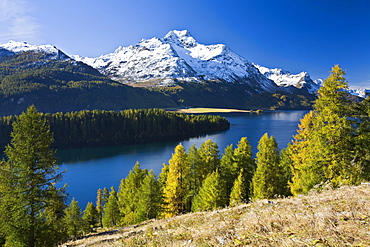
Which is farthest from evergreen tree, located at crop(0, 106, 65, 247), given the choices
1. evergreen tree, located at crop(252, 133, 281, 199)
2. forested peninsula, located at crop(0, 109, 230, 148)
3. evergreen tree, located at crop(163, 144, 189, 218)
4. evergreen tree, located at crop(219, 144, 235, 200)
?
forested peninsula, located at crop(0, 109, 230, 148)

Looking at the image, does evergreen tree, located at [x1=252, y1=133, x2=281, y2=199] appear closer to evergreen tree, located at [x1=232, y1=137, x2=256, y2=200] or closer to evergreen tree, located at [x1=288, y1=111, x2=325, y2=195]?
evergreen tree, located at [x1=288, y1=111, x2=325, y2=195]

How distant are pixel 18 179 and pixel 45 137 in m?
3.61

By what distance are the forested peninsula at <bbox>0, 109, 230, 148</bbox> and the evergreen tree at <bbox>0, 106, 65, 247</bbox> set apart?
107 meters

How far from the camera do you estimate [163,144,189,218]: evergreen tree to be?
3244 centimetres

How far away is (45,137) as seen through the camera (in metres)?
20.2

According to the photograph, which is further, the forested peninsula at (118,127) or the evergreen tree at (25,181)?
the forested peninsula at (118,127)

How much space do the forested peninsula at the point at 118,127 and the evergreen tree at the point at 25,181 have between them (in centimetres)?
10677

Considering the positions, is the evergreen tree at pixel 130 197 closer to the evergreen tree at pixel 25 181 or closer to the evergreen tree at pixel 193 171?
the evergreen tree at pixel 193 171

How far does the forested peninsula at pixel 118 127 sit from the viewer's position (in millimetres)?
127875

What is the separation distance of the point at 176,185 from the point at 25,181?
1761 cm

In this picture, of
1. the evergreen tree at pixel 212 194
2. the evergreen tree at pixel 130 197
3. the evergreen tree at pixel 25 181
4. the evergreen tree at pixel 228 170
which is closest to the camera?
the evergreen tree at pixel 25 181

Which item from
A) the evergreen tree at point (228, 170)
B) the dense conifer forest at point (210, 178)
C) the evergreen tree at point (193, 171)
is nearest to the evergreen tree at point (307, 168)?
the dense conifer forest at point (210, 178)

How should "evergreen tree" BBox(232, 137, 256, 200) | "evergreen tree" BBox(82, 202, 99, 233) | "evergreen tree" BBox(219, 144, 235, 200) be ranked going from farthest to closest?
"evergreen tree" BBox(82, 202, 99, 233) → "evergreen tree" BBox(232, 137, 256, 200) → "evergreen tree" BBox(219, 144, 235, 200)

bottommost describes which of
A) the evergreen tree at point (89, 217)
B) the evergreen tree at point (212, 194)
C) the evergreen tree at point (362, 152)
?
the evergreen tree at point (89, 217)
